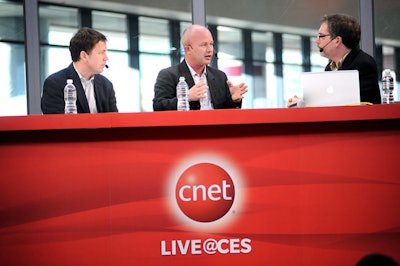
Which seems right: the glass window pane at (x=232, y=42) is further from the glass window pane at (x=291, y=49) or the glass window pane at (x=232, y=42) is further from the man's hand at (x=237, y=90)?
the man's hand at (x=237, y=90)

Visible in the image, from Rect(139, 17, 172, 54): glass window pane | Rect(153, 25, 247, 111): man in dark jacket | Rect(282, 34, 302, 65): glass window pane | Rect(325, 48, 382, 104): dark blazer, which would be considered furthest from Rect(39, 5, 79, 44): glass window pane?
Rect(282, 34, 302, 65): glass window pane

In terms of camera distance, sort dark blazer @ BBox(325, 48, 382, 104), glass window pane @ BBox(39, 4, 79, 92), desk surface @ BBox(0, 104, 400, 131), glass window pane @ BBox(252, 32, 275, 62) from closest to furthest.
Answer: desk surface @ BBox(0, 104, 400, 131) < dark blazer @ BBox(325, 48, 382, 104) < glass window pane @ BBox(39, 4, 79, 92) < glass window pane @ BBox(252, 32, 275, 62)

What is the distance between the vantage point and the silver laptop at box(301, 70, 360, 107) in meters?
2.89

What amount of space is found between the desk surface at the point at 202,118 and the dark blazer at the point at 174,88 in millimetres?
894

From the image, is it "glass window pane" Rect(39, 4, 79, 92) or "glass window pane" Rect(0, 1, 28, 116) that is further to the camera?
"glass window pane" Rect(39, 4, 79, 92)

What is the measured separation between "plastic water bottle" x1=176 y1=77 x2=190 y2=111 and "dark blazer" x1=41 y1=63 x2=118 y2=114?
516 mm

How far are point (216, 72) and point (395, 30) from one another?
10.2ft

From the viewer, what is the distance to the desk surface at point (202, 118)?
99.7 inches

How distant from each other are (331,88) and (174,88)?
111cm

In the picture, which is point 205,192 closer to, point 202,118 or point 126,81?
point 202,118

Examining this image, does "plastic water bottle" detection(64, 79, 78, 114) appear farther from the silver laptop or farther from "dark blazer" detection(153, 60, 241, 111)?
the silver laptop

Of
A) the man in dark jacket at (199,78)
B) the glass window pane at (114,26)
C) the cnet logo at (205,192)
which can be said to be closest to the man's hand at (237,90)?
the man in dark jacket at (199,78)

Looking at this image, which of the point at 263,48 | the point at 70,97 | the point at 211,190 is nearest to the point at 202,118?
the point at 211,190

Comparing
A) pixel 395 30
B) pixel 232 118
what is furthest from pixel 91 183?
pixel 395 30
